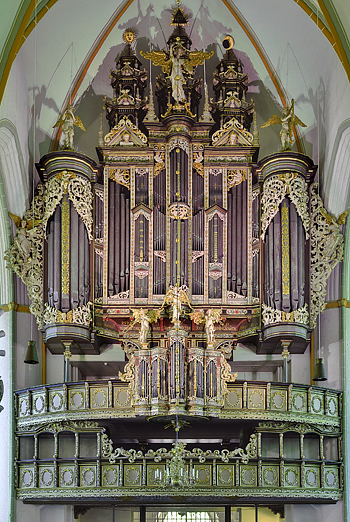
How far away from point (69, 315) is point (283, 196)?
19.0 ft

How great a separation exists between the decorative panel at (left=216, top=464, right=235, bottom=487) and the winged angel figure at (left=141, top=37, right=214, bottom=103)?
29.3ft

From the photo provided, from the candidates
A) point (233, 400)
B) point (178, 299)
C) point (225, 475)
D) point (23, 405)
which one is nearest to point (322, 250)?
point (178, 299)

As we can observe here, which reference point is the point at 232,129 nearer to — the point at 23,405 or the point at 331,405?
the point at 331,405

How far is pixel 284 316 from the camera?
2134 cm

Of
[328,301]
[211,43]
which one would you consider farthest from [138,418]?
[211,43]

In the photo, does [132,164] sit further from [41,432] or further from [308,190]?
[41,432]

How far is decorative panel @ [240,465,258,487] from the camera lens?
2033 cm

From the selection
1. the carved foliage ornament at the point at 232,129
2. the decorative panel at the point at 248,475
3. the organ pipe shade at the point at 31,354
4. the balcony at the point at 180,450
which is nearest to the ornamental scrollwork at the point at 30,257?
the organ pipe shade at the point at 31,354

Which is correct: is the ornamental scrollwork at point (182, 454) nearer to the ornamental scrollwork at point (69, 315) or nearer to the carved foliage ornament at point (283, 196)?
the ornamental scrollwork at point (69, 315)

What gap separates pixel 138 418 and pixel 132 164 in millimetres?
6334

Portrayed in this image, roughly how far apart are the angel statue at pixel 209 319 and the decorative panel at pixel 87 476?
3.77 meters

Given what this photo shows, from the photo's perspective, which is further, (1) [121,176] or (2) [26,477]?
(1) [121,176]

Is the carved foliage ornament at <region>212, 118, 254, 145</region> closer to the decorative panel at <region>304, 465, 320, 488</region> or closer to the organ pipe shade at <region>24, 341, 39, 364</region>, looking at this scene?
the organ pipe shade at <region>24, 341, 39, 364</region>

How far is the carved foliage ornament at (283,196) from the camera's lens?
72.9ft
